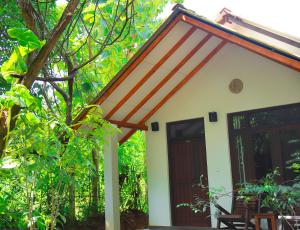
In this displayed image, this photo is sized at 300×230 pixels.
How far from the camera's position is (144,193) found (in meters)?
12.5

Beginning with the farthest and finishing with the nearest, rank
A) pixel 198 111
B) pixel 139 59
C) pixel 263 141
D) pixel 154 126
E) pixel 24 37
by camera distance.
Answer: pixel 154 126 → pixel 198 111 → pixel 263 141 → pixel 139 59 → pixel 24 37

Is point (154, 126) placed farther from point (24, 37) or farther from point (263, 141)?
point (24, 37)

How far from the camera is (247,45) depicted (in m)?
6.36

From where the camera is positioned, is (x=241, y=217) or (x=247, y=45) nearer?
(x=247, y=45)

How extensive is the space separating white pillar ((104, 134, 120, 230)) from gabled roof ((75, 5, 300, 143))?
0.70 meters

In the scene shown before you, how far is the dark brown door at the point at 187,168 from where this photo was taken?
347 inches

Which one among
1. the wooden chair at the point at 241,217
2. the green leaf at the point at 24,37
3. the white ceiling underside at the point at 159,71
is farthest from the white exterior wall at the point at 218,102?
the green leaf at the point at 24,37

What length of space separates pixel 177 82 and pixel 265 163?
2.71 meters

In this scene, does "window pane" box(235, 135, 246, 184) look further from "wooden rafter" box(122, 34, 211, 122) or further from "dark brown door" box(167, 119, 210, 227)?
"wooden rafter" box(122, 34, 211, 122)

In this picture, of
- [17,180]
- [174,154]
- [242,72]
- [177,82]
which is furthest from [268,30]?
[17,180]

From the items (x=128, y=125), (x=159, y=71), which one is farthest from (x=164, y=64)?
(x=128, y=125)

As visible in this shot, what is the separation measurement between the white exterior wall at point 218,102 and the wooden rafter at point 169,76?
677mm

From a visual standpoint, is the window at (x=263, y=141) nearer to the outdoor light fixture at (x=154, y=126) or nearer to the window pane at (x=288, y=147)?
the window pane at (x=288, y=147)

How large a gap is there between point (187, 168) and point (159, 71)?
243 cm
